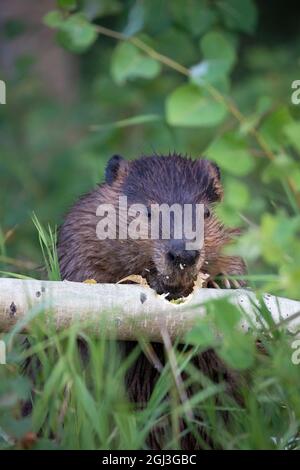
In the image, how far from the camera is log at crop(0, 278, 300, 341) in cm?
363

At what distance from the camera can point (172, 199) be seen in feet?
14.4

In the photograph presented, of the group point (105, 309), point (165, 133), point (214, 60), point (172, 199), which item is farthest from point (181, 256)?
point (165, 133)

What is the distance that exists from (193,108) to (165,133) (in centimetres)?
404

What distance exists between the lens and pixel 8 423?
3346 mm

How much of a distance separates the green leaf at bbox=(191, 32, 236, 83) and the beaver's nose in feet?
2.27

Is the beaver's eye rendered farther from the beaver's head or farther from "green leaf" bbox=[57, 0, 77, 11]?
"green leaf" bbox=[57, 0, 77, 11]

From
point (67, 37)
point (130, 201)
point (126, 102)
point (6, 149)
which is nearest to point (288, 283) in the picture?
point (130, 201)

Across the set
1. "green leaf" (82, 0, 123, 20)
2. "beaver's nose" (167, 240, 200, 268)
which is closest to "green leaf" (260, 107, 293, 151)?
"beaver's nose" (167, 240, 200, 268)

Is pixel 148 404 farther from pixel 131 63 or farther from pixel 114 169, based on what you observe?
pixel 114 169

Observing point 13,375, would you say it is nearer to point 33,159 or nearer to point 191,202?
point 191,202
